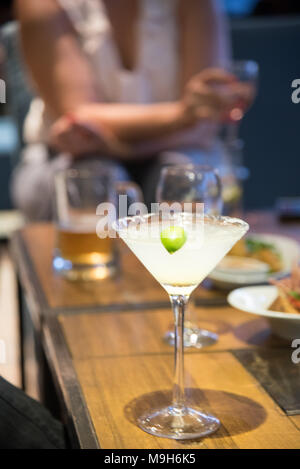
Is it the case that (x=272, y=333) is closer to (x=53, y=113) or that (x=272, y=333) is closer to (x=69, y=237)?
(x=69, y=237)

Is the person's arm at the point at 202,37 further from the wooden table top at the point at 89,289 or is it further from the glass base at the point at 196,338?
the glass base at the point at 196,338

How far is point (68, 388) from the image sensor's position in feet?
3.02

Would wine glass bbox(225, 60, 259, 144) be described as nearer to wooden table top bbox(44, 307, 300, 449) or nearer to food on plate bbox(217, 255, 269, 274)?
food on plate bbox(217, 255, 269, 274)

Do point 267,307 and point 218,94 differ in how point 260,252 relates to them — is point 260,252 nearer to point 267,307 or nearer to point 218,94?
point 267,307

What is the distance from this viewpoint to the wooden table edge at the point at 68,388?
794 millimetres

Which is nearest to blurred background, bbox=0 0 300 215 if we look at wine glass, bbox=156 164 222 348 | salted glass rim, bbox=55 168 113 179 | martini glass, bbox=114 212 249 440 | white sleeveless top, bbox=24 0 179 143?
white sleeveless top, bbox=24 0 179 143

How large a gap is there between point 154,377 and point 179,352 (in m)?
0.16

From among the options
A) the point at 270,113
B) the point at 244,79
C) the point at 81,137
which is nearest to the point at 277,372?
the point at 244,79

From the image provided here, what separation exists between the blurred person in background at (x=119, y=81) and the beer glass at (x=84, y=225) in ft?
2.61

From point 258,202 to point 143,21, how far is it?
4.61 feet

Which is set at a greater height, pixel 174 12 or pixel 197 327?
pixel 174 12

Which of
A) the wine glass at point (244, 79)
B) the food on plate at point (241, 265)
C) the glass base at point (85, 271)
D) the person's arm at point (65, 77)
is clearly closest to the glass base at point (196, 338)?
the food on plate at point (241, 265)

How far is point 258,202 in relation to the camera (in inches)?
153
